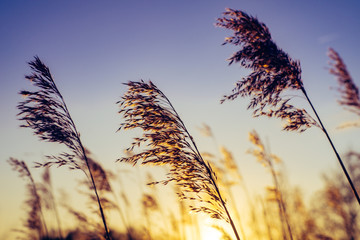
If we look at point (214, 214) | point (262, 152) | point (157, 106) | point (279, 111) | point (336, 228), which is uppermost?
point (157, 106)

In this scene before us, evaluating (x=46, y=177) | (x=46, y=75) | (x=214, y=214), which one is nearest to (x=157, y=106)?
(x=214, y=214)

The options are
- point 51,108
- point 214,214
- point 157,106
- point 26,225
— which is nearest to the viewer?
point 214,214

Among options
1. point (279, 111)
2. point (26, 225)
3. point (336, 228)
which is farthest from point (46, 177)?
point (336, 228)

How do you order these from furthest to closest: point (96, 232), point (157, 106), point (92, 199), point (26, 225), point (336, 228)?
point (336, 228), point (26, 225), point (92, 199), point (96, 232), point (157, 106)

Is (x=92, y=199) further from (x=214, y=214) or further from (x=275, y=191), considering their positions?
(x=275, y=191)

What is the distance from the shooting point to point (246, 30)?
4.30 m

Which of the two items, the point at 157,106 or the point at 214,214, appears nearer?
the point at 214,214

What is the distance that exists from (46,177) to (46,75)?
11575 millimetres

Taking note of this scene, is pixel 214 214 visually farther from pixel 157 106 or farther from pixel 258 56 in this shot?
pixel 258 56

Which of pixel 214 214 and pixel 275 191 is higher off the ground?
pixel 214 214

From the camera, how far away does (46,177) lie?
13281 mm

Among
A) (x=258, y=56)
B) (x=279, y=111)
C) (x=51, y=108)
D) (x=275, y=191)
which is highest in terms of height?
(x=51, y=108)

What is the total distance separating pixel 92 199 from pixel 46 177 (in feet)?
27.5

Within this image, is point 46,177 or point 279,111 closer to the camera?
point 279,111
